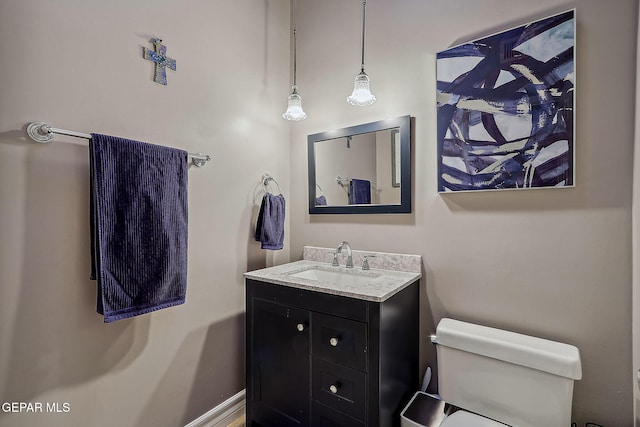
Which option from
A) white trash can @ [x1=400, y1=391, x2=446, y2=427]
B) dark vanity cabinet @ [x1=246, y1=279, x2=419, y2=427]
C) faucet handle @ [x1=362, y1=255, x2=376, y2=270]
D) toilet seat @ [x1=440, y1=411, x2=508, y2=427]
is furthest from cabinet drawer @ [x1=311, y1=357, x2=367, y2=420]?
faucet handle @ [x1=362, y1=255, x2=376, y2=270]

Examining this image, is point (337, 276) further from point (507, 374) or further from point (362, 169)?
point (507, 374)

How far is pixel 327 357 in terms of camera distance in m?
1.32

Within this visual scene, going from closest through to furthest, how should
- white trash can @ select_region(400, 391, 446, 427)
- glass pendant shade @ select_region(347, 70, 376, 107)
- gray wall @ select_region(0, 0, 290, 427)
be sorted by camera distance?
1. gray wall @ select_region(0, 0, 290, 427)
2. white trash can @ select_region(400, 391, 446, 427)
3. glass pendant shade @ select_region(347, 70, 376, 107)

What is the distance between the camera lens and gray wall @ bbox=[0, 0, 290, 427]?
103 centimetres

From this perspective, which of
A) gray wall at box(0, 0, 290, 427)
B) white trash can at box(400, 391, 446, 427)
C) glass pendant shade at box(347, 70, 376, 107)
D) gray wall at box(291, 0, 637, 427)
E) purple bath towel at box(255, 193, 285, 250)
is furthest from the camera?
purple bath towel at box(255, 193, 285, 250)

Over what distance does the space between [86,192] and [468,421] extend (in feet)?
5.75

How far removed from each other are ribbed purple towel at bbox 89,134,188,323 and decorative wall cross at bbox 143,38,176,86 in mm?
348

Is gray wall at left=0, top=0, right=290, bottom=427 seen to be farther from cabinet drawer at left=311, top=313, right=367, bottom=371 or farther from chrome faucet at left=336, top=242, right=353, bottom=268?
cabinet drawer at left=311, top=313, right=367, bottom=371

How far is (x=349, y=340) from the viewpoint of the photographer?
1254 mm

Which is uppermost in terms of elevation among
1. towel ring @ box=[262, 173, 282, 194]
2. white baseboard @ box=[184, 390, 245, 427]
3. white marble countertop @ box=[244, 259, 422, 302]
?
towel ring @ box=[262, 173, 282, 194]

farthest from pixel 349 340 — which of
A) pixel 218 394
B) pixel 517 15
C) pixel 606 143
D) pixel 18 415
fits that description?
pixel 517 15

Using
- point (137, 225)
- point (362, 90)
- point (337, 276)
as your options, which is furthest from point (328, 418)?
point (362, 90)

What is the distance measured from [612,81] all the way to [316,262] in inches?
64.3

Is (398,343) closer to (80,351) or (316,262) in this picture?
(316,262)
